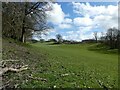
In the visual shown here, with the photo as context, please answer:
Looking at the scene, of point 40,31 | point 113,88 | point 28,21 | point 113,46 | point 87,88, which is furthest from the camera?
point 113,46

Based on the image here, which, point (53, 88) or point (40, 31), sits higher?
point (40, 31)

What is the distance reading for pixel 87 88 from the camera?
11.6m

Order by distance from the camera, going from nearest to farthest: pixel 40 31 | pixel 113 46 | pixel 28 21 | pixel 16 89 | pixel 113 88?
1. pixel 16 89
2. pixel 113 88
3. pixel 28 21
4. pixel 40 31
5. pixel 113 46

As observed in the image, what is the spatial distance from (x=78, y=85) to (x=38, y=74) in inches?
88.1

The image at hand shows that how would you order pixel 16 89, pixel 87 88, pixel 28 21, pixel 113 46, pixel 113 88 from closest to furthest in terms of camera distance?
1. pixel 16 89
2. pixel 87 88
3. pixel 113 88
4. pixel 28 21
5. pixel 113 46

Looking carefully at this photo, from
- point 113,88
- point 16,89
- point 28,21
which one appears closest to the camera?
point 16,89

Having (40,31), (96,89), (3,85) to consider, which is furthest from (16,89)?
(40,31)

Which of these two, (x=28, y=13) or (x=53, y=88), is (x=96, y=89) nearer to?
(x=53, y=88)

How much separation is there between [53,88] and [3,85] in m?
2.06

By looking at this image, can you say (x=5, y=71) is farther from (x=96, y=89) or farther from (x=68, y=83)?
(x=96, y=89)

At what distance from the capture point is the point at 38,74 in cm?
1294

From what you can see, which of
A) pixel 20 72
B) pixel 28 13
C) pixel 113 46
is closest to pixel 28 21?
pixel 28 13

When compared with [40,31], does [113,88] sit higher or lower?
lower

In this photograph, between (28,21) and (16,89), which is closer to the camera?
(16,89)
